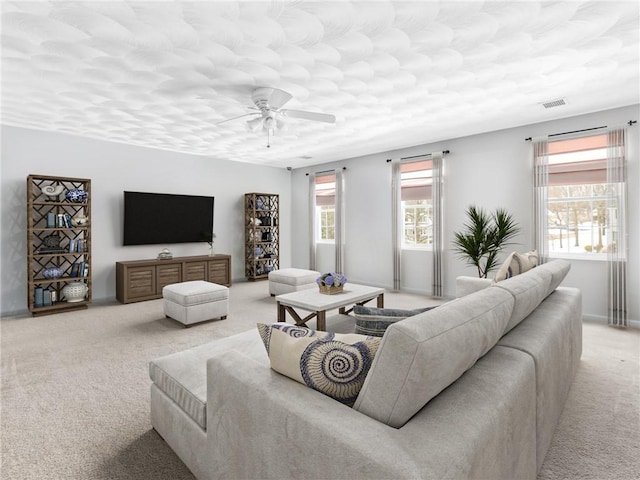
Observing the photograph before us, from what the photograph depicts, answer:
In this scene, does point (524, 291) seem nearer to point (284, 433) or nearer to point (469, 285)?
point (284, 433)

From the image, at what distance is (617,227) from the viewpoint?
13.1 feet

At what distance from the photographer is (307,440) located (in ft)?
3.30

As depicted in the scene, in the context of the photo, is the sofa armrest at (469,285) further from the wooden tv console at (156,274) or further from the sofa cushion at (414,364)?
the wooden tv console at (156,274)

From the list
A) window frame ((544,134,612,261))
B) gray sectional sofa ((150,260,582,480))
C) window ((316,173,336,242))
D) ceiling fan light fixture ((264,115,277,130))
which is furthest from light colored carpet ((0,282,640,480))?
window ((316,173,336,242))

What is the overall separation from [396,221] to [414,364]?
5295mm

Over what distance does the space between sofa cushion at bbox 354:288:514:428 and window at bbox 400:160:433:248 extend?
490 centimetres

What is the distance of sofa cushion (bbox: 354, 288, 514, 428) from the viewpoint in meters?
0.97

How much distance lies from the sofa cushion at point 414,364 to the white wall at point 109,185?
Answer: 5588mm

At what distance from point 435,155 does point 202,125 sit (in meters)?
3.54

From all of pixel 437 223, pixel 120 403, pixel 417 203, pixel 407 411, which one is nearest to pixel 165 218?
pixel 120 403

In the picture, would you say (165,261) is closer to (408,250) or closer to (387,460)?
(408,250)

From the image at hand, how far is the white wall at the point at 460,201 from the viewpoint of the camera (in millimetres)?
4098

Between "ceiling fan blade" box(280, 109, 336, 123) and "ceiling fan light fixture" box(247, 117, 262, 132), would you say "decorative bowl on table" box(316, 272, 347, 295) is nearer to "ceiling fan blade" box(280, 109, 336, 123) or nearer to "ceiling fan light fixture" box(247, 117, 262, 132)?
"ceiling fan blade" box(280, 109, 336, 123)

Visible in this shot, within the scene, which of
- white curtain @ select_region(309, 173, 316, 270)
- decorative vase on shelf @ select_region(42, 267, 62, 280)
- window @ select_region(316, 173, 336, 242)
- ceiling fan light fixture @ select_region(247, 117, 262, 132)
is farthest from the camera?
white curtain @ select_region(309, 173, 316, 270)
